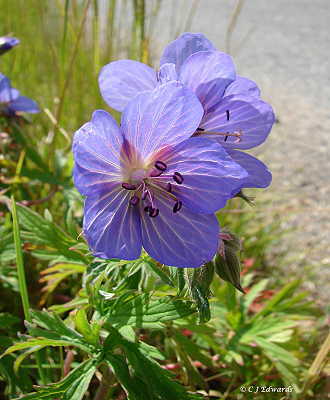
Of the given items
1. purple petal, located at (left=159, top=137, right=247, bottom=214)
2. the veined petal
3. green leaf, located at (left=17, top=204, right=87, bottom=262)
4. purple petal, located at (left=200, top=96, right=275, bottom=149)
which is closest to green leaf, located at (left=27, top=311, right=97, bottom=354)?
green leaf, located at (left=17, top=204, right=87, bottom=262)

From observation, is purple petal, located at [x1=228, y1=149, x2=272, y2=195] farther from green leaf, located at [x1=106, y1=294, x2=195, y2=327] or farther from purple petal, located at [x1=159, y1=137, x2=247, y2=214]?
green leaf, located at [x1=106, y1=294, x2=195, y2=327]

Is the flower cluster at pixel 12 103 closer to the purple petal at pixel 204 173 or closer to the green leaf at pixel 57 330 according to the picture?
the green leaf at pixel 57 330

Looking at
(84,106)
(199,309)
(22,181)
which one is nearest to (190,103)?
(199,309)

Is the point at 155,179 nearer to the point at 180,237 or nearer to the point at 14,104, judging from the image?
the point at 180,237

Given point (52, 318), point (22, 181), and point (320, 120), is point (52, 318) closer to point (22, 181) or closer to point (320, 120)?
point (22, 181)

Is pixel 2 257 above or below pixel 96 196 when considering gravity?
below

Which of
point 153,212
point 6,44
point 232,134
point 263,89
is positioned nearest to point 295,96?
point 263,89
